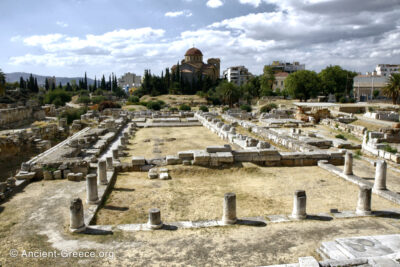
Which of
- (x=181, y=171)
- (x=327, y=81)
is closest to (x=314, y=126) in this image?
(x=181, y=171)

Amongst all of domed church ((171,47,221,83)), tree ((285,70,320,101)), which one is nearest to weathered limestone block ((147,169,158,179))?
tree ((285,70,320,101))

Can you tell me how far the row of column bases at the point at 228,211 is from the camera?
7188mm

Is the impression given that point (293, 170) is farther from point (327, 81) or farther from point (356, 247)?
point (327, 81)

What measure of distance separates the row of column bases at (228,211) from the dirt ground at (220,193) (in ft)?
2.82

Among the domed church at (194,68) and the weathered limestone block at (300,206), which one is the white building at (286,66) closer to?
the domed church at (194,68)

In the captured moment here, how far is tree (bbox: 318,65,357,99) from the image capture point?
63406mm

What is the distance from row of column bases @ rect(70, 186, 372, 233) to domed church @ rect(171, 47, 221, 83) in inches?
2962

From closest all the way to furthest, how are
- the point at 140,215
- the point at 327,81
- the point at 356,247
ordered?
A: the point at 356,247 → the point at 140,215 → the point at 327,81

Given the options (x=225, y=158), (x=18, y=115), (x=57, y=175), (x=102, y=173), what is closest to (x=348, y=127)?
(x=225, y=158)

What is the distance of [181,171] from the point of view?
1265cm

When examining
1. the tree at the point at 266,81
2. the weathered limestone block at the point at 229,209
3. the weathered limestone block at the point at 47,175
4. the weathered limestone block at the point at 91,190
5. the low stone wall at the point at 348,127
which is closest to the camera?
the weathered limestone block at the point at 229,209

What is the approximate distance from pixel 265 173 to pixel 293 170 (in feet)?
4.53

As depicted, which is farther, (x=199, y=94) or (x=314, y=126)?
(x=199, y=94)

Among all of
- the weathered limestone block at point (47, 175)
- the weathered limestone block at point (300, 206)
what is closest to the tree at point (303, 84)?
the weathered limestone block at point (47, 175)
